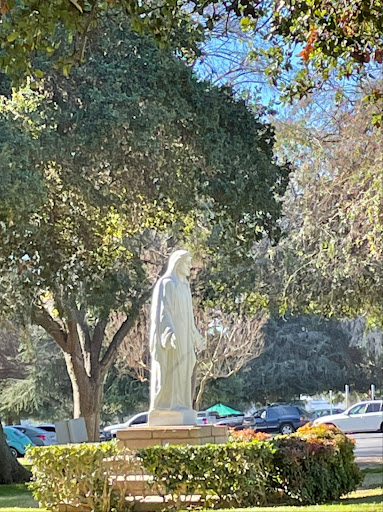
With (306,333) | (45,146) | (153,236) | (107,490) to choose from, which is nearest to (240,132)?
(45,146)

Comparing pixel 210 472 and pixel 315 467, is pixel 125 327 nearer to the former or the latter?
pixel 315 467

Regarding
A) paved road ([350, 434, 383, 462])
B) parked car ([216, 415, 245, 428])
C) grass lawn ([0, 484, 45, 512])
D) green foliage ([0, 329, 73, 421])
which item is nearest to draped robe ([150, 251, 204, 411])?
grass lawn ([0, 484, 45, 512])

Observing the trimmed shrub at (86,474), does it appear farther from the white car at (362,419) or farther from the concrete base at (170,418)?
the white car at (362,419)

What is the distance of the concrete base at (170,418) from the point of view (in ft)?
41.5

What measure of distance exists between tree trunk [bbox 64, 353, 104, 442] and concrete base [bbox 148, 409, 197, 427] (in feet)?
40.4

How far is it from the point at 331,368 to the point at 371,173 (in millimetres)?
36670

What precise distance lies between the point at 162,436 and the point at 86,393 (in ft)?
43.8

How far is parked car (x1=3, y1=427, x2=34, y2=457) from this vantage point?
31812 mm

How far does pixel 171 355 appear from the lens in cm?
1293

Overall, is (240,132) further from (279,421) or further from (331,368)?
(331,368)

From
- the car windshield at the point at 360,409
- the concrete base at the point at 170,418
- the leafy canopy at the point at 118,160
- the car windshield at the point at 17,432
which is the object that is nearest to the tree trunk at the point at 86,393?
the leafy canopy at the point at 118,160

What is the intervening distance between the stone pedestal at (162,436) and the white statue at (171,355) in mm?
477

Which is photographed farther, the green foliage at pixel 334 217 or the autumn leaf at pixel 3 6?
the green foliage at pixel 334 217

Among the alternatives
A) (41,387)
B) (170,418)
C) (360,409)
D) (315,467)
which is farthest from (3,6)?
(41,387)
